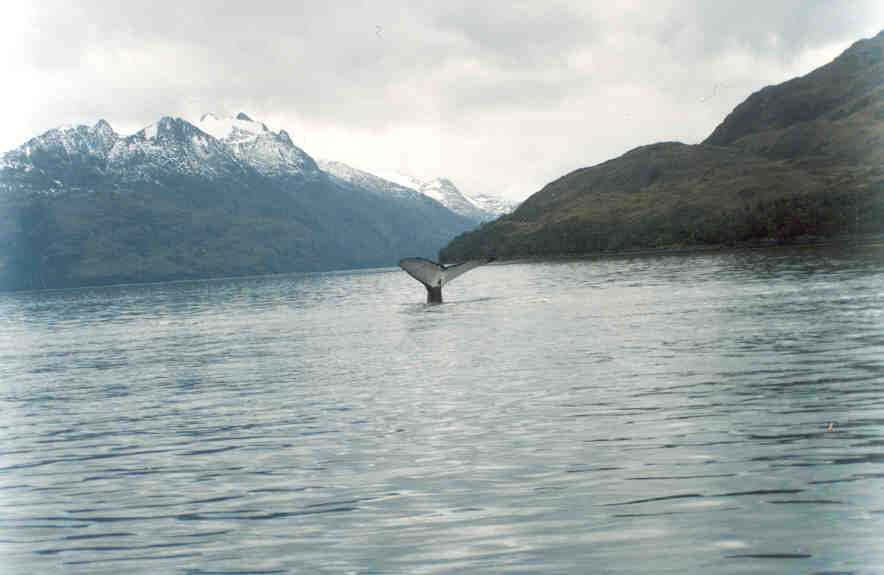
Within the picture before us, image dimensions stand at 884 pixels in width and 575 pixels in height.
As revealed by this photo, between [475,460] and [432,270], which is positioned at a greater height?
[432,270]

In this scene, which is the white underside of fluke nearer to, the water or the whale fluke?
the whale fluke

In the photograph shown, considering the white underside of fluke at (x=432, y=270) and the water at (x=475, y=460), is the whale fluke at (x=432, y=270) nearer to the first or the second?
the white underside of fluke at (x=432, y=270)

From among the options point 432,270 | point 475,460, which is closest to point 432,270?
point 432,270

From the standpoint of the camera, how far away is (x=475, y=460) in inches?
Answer: 679

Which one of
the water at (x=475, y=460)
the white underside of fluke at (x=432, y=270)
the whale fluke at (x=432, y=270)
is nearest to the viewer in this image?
the water at (x=475, y=460)

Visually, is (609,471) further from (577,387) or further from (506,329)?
(506,329)

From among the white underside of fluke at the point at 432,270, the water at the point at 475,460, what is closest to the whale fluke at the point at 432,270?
the white underside of fluke at the point at 432,270

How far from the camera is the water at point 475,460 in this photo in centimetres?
1182

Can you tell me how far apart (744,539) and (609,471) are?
13.7 feet

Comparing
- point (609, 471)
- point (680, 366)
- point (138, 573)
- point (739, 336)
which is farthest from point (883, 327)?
point (138, 573)

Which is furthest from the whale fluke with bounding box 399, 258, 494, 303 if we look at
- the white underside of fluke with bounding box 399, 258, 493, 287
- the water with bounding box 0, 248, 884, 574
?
the water with bounding box 0, 248, 884, 574

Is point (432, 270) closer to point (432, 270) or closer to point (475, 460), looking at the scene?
point (432, 270)

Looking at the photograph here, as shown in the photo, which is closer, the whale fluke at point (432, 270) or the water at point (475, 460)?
the water at point (475, 460)

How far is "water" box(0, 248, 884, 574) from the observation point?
11820 millimetres
